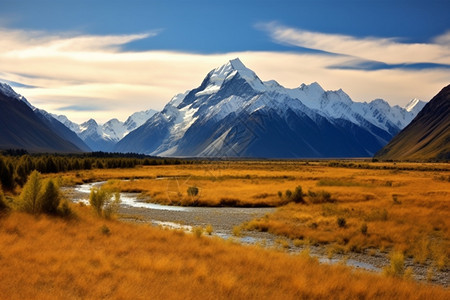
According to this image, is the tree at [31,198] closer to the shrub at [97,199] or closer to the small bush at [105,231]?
the shrub at [97,199]

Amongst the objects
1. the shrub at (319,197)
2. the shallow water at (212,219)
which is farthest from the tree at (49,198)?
the shrub at (319,197)

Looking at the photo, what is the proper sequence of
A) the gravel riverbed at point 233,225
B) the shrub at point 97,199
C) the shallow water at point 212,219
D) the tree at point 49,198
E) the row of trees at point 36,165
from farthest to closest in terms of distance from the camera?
the row of trees at point 36,165 < the shrub at point 97,199 < the tree at point 49,198 < the shallow water at point 212,219 < the gravel riverbed at point 233,225

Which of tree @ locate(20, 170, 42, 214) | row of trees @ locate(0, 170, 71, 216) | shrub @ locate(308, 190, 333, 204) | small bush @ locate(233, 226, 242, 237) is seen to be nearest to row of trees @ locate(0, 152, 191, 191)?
row of trees @ locate(0, 170, 71, 216)

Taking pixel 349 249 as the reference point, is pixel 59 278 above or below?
above

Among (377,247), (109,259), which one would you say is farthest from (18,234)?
(377,247)

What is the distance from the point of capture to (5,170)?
5272 centimetres

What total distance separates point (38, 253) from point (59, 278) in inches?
137

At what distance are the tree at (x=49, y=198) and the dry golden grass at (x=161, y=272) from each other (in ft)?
14.9

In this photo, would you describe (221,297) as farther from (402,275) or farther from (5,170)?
(5,170)

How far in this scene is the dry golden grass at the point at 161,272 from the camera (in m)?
14.5

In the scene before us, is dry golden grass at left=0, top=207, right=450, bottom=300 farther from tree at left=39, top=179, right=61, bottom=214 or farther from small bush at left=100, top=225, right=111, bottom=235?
tree at left=39, top=179, right=61, bottom=214

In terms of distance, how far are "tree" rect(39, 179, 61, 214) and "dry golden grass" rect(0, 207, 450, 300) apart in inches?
178

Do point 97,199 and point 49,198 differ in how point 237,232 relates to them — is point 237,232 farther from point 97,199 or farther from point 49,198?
point 49,198

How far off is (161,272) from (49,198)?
46.0 feet
